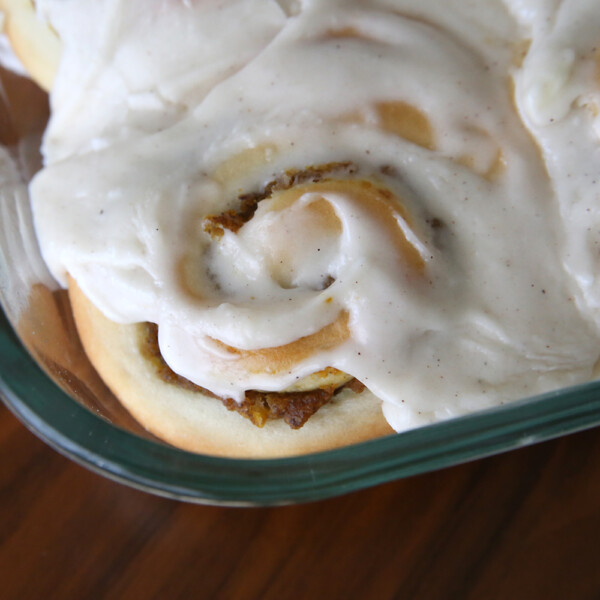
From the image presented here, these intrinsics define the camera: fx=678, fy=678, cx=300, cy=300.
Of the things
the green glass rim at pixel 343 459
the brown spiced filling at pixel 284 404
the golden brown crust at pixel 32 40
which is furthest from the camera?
the golden brown crust at pixel 32 40

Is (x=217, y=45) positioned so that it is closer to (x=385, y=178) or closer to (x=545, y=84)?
(x=385, y=178)

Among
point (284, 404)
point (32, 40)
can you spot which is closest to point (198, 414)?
point (284, 404)

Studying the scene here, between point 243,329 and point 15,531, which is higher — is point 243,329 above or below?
above

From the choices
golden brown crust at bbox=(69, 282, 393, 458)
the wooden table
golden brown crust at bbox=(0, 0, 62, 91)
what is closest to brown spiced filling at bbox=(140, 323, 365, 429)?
golden brown crust at bbox=(69, 282, 393, 458)

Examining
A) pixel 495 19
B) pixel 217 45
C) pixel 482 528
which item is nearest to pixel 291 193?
pixel 217 45

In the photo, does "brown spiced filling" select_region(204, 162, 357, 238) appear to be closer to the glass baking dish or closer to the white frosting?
the white frosting

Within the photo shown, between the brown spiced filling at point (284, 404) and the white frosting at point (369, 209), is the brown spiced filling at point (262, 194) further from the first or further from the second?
the brown spiced filling at point (284, 404)

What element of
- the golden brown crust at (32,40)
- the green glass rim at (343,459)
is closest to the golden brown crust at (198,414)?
the green glass rim at (343,459)
